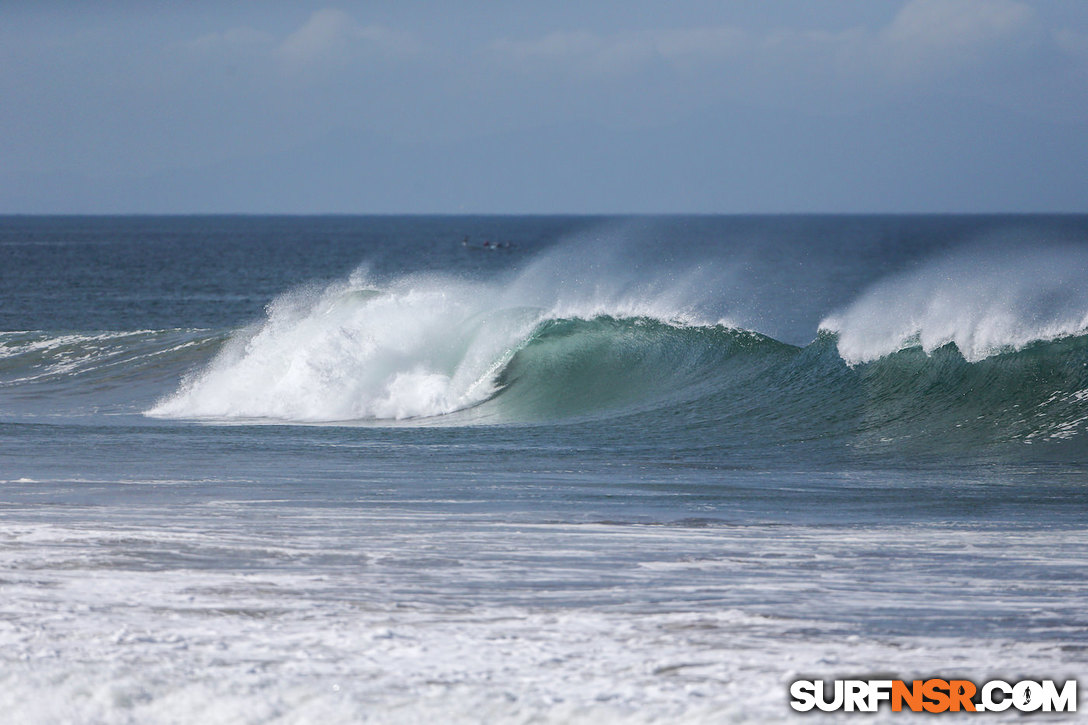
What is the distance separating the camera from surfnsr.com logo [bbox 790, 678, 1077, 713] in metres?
4.80

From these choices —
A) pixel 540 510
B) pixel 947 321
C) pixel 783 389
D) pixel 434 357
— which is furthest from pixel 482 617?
pixel 434 357

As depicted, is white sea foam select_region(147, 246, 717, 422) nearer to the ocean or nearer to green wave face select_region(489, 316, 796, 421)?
the ocean

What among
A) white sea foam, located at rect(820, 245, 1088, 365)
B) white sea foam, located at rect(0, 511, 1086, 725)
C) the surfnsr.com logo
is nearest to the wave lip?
white sea foam, located at rect(820, 245, 1088, 365)

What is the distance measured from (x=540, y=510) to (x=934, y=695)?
13.3ft

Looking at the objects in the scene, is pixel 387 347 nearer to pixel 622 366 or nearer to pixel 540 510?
pixel 622 366

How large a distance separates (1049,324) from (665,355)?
5339 mm

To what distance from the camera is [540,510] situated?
8.65 metres

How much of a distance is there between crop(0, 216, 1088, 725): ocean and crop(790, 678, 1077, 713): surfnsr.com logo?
3.5 inches

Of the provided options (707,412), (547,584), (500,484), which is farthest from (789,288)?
(547,584)

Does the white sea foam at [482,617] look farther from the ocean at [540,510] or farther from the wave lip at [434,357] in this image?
the wave lip at [434,357]

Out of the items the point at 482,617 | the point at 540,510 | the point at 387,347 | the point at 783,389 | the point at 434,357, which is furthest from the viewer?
the point at 434,357

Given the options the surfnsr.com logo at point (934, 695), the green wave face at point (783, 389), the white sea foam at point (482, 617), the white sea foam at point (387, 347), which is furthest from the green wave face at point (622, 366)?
the surfnsr.com logo at point (934, 695)

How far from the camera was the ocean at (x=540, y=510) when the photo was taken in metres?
5.15

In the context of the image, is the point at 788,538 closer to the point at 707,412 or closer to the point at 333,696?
the point at 333,696
